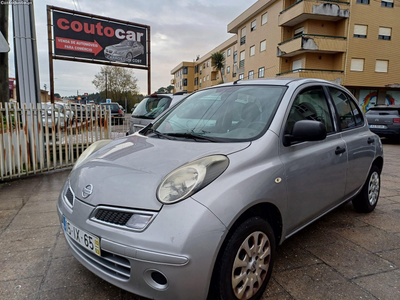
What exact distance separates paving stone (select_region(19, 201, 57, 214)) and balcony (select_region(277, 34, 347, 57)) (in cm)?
2477

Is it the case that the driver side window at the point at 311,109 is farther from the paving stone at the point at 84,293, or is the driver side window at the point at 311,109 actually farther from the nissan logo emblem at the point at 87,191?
the paving stone at the point at 84,293

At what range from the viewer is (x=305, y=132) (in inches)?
87.4

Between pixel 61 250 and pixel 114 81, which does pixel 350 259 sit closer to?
pixel 61 250

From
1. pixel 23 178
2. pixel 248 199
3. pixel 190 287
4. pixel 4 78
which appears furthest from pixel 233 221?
pixel 4 78

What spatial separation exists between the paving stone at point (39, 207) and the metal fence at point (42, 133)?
4.92ft

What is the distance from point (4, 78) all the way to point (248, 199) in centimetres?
806

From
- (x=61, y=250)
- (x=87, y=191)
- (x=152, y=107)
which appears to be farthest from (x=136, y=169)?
(x=152, y=107)

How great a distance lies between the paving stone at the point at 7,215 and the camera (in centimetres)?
342

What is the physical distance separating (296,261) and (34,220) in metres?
3.02

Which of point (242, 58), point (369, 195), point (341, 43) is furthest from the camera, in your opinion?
point (242, 58)

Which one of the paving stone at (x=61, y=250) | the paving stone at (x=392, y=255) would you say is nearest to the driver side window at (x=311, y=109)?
the paving stone at (x=392, y=255)

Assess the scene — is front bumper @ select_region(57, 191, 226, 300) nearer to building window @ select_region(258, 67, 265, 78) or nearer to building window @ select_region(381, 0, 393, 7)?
building window @ select_region(258, 67, 265, 78)

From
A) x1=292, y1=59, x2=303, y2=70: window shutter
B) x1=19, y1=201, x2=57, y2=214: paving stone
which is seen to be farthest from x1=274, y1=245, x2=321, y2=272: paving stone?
x1=292, y1=59, x2=303, y2=70: window shutter

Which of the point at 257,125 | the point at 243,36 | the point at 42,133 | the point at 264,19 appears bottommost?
the point at 42,133
